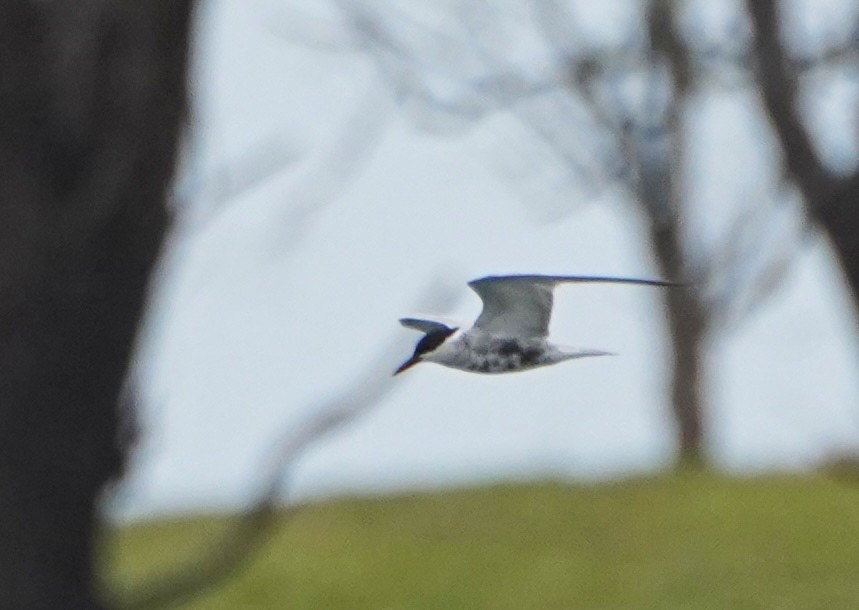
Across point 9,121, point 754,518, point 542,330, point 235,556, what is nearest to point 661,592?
point 754,518

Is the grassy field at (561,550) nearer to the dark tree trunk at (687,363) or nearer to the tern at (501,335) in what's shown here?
the dark tree trunk at (687,363)

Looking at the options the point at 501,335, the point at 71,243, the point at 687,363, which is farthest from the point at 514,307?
the point at 687,363

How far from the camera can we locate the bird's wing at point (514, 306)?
3.37 meters

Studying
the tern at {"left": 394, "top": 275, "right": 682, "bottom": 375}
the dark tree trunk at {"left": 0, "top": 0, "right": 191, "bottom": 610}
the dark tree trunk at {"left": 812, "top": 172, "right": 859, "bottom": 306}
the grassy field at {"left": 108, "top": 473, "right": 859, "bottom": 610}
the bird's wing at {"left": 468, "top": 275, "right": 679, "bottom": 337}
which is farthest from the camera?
the grassy field at {"left": 108, "top": 473, "right": 859, "bottom": 610}

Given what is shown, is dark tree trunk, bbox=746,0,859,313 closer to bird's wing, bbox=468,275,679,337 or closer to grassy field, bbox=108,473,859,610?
bird's wing, bbox=468,275,679,337

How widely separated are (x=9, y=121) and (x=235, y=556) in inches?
63.5

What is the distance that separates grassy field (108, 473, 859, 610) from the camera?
35.7 feet

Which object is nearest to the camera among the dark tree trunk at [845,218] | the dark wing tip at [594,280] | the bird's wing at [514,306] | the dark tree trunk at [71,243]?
the dark wing tip at [594,280]

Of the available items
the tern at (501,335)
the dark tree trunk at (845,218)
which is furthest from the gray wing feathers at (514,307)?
the dark tree trunk at (845,218)

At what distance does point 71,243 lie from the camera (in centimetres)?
691

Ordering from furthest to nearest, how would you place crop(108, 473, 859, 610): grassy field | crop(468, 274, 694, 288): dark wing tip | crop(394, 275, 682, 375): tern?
crop(108, 473, 859, 610): grassy field < crop(394, 275, 682, 375): tern < crop(468, 274, 694, 288): dark wing tip

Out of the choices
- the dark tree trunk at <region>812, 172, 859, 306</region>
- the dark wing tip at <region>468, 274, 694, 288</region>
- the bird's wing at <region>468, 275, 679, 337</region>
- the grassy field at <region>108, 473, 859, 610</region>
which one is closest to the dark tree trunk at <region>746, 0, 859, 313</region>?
the dark tree trunk at <region>812, 172, 859, 306</region>

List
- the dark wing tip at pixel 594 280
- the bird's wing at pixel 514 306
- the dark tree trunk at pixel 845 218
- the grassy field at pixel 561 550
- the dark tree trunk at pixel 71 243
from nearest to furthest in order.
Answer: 1. the dark wing tip at pixel 594 280
2. the bird's wing at pixel 514 306
3. the dark tree trunk at pixel 845 218
4. the dark tree trunk at pixel 71 243
5. the grassy field at pixel 561 550

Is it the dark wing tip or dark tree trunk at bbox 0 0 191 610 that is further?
dark tree trunk at bbox 0 0 191 610
